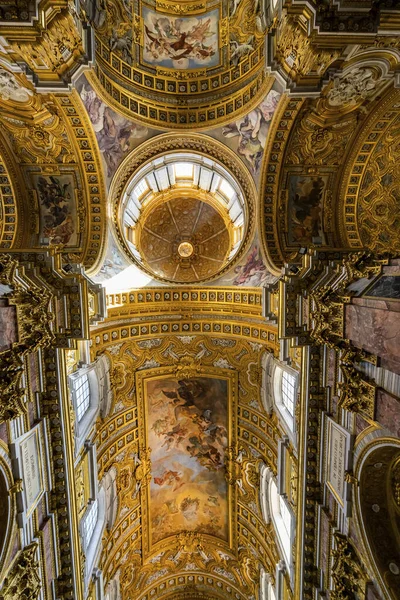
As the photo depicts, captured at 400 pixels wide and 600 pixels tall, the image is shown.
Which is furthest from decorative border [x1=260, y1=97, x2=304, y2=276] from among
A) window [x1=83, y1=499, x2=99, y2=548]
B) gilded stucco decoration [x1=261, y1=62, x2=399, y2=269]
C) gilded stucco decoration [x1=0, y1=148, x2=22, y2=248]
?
window [x1=83, y1=499, x2=99, y2=548]

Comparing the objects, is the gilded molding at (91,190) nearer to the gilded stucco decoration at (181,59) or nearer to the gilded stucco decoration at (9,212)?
the gilded stucco decoration at (181,59)

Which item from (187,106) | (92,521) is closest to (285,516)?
(92,521)

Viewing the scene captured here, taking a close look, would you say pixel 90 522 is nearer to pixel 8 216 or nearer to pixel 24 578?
pixel 24 578

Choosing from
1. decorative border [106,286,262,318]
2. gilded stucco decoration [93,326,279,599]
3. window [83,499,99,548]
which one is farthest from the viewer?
gilded stucco decoration [93,326,279,599]

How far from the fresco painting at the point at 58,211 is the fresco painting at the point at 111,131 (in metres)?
2.02

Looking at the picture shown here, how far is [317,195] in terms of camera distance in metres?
14.9

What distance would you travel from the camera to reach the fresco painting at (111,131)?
41.7ft

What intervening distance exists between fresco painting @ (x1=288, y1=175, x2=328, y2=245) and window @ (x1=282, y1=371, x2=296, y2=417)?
6.24 m

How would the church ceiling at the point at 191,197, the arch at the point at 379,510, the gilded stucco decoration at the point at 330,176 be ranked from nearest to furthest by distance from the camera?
the arch at the point at 379,510
the church ceiling at the point at 191,197
the gilded stucco decoration at the point at 330,176

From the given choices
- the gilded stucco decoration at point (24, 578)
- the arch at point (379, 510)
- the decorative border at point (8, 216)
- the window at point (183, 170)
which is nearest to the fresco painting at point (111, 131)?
the window at point (183, 170)

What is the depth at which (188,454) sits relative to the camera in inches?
761

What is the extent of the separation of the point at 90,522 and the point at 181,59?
21.6 meters

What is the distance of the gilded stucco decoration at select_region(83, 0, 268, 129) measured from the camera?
1316 cm

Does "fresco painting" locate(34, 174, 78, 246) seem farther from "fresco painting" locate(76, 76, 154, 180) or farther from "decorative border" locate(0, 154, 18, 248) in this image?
"fresco painting" locate(76, 76, 154, 180)
